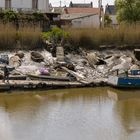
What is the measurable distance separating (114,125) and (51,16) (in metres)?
29.9

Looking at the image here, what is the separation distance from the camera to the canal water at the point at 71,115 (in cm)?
1939

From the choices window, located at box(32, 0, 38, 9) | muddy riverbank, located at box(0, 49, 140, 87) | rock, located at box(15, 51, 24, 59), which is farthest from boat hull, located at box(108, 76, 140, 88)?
window, located at box(32, 0, 38, 9)

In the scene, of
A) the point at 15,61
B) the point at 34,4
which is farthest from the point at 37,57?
the point at 34,4

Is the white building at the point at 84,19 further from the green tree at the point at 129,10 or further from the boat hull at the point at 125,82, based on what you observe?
the boat hull at the point at 125,82

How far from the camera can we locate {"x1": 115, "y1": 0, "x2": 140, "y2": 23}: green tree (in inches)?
2132

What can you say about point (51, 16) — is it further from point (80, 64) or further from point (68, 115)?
point (68, 115)

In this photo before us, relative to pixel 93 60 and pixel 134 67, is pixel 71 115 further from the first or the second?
pixel 93 60

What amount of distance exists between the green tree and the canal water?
83.0ft

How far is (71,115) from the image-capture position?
75.4 feet

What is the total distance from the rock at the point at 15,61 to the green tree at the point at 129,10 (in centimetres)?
2326

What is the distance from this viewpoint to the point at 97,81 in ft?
101

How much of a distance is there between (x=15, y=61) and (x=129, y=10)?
24634mm

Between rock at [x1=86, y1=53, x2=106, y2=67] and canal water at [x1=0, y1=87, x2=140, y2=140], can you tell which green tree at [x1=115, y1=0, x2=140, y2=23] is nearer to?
rock at [x1=86, y1=53, x2=106, y2=67]

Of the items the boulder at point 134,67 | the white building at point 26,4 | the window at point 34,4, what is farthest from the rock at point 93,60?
the window at point 34,4
